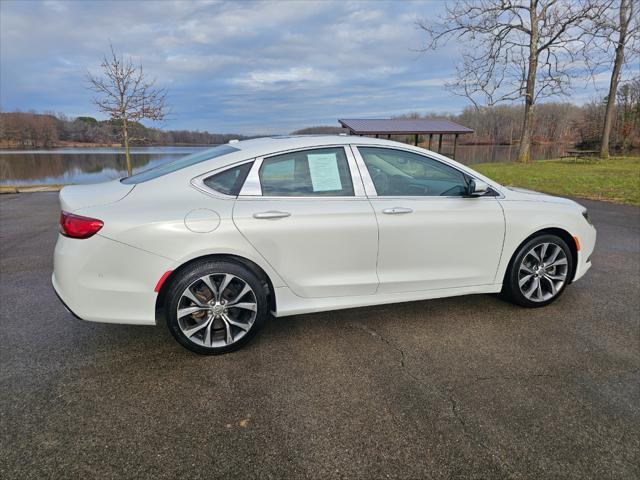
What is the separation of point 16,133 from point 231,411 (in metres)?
72.5

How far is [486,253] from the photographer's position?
11.0 ft

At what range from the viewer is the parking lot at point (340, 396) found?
6.05 feet

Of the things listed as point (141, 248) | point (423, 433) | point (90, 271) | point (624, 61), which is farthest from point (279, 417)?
point (624, 61)

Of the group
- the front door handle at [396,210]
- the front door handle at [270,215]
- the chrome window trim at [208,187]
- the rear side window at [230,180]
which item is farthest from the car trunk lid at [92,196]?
the front door handle at [396,210]

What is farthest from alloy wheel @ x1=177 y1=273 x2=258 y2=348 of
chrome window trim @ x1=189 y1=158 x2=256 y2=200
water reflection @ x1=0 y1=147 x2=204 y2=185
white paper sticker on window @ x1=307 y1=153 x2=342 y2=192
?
water reflection @ x1=0 y1=147 x2=204 y2=185

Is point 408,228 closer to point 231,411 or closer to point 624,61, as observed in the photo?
point 231,411

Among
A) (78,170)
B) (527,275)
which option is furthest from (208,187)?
(78,170)

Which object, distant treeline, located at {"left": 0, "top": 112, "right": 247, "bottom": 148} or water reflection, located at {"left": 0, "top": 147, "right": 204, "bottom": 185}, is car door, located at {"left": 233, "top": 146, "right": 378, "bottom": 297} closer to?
water reflection, located at {"left": 0, "top": 147, "right": 204, "bottom": 185}

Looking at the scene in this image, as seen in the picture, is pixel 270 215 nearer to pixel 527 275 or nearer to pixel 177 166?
pixel 177 166

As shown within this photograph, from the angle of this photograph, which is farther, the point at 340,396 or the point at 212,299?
the point at 212,299

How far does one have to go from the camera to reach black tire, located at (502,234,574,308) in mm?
3475

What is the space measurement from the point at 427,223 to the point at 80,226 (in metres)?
2.59

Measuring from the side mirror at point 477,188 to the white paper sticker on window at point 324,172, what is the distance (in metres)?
1.16

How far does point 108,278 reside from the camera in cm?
256
